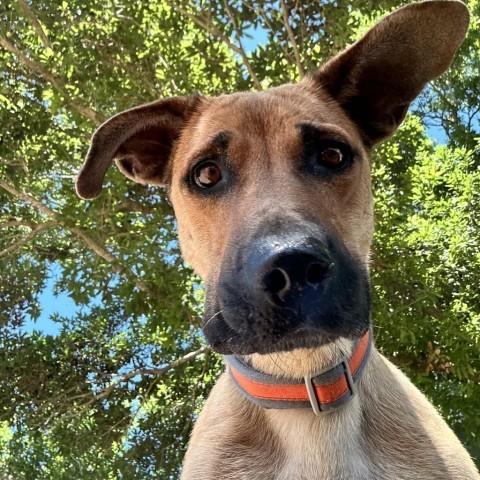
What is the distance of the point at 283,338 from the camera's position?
2070mm

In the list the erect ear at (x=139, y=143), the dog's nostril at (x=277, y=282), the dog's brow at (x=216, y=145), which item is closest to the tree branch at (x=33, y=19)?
the erect ear at (x=139, y=143)

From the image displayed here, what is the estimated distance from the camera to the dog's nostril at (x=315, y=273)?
194 cm

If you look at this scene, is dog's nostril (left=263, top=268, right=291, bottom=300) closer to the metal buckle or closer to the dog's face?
the dog's face

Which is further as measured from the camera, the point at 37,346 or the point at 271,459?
the point at 37,346

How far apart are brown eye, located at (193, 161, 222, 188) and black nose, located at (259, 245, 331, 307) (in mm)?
838

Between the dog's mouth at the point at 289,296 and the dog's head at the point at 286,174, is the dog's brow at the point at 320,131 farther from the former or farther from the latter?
the dog's mouth at the point at 289,296

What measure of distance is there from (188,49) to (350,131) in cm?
475

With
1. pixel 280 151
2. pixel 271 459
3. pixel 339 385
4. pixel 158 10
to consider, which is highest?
pixel 158 10

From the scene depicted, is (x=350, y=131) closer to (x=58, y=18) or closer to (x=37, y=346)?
(x=58, y=18)

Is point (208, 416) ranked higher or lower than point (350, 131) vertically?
lower

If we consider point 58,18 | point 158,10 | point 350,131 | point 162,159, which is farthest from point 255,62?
point 350,131

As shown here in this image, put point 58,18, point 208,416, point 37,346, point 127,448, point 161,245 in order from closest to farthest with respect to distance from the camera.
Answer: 1. point 208,416
2. point 58,18
3. point 161,245
4. point 127,448
5. point 37,346

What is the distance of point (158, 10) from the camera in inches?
289

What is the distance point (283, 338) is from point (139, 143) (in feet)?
5.97
